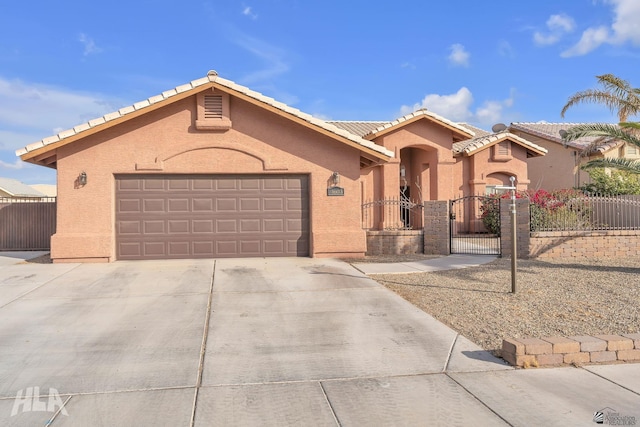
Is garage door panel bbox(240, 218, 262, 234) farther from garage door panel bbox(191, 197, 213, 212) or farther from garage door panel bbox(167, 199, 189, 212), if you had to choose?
garage door panel bbox(167, 199, 189, 212)

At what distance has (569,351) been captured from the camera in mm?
5301

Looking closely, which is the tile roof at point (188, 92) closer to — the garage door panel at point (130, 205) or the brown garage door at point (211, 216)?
the brown garage door at point (211, 216)

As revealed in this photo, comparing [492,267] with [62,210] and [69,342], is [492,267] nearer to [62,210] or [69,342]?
[69,342]

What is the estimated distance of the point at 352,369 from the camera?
204 inches

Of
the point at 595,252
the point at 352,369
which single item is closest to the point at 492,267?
the point at 595,252

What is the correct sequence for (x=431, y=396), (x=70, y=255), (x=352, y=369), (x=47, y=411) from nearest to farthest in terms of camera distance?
(x=47, y=411)
(x=431, y=396)
(x=352, y=369)
(x=70, y=255)

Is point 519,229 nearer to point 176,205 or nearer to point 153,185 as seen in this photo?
point 176,205

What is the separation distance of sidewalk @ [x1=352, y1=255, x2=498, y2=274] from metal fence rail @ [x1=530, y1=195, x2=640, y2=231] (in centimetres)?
246

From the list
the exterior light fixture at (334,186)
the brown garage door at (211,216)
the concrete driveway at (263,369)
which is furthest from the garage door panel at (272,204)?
the concrete driveway at (263,369)

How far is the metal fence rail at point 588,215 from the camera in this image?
14295 millimetres

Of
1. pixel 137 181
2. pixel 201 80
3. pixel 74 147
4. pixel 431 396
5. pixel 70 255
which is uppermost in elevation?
pixel 201 80

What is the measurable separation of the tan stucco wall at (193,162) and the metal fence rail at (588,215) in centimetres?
577

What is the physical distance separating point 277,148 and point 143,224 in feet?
13.8

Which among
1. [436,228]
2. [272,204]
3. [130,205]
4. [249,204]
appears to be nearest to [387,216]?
[436,228]
